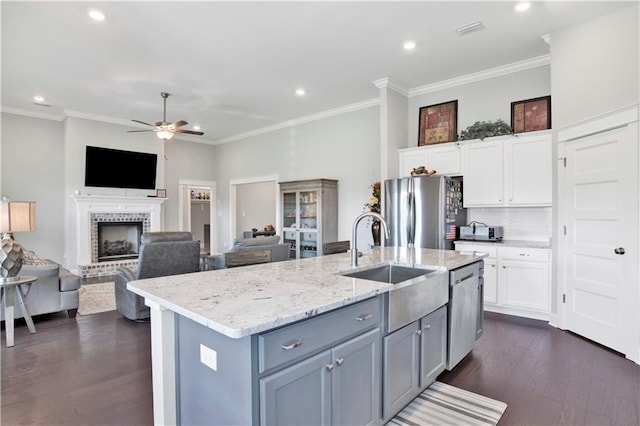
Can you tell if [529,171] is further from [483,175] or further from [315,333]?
[315,333]

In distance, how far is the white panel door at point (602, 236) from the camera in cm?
305

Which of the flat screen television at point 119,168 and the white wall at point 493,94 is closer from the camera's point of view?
the white wall at point 493,94

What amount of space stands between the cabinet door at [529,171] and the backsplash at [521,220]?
291 millimetres

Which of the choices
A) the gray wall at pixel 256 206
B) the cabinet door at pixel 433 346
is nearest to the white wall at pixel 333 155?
the gray wall at pixel 256 206

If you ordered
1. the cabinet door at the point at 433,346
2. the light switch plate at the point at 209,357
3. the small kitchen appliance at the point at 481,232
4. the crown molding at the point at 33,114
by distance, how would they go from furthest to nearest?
the crown molding at the point at 33,114 → the small kitchen appliance at the point at 481,232 → the cabinet door at the point at 433,346 → the light switch plate at the point at 209,357

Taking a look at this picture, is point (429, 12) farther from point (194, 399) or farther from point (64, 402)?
point (64, 402)

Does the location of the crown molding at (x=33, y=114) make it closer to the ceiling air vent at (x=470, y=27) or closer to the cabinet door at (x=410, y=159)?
the cabinet door at (x=410, y=159)

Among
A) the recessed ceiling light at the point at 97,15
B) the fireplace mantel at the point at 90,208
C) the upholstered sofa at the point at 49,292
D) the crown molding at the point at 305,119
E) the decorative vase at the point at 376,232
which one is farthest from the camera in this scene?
the fireplace mantel at the point at 90,208

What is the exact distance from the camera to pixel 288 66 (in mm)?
4590

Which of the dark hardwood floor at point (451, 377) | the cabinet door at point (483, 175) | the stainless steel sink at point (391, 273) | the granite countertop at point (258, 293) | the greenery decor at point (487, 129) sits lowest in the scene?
the dark hardwood floor at point (451, 377)

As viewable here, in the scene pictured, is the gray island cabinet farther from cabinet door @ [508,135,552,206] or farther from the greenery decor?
the greenery decor

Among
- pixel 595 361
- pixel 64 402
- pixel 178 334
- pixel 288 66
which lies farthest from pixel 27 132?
pixel 595 361

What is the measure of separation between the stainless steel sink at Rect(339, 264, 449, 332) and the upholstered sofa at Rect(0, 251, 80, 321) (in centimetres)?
371

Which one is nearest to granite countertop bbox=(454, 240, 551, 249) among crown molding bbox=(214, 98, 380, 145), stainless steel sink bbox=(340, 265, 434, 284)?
stainless steel sink bbox=(340, 265, 434, 284)
